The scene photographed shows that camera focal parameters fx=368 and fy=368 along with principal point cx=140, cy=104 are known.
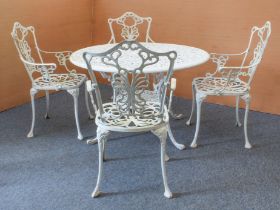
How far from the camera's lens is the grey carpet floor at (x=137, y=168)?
2141 millimetres

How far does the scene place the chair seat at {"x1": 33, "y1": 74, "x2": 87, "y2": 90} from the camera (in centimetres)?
283

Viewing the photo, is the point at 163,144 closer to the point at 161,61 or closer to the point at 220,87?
the point at 161,61

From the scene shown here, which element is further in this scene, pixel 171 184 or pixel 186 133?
pixel 186 133

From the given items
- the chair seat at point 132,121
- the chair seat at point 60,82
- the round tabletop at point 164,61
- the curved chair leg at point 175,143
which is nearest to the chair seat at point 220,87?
the round tabletop at point 164,61

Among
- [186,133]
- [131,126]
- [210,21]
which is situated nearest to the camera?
[131,126]

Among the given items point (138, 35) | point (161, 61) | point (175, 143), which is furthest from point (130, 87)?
point (138, 35)

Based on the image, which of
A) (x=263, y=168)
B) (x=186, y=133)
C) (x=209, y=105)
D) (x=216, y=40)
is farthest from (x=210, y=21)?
(x=263, y=168)

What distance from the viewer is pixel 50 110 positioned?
3.56 metres

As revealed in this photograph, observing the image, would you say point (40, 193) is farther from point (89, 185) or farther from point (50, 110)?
point (50, 110)

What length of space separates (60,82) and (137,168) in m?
0.97

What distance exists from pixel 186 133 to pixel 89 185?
3.53ft

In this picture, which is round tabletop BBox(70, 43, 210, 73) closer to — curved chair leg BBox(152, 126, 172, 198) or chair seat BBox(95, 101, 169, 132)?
chair seat BBox(95, 101, 169, 132)

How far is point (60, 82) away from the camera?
293cm

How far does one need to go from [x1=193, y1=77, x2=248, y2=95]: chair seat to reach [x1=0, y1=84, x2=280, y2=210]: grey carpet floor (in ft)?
1.41
